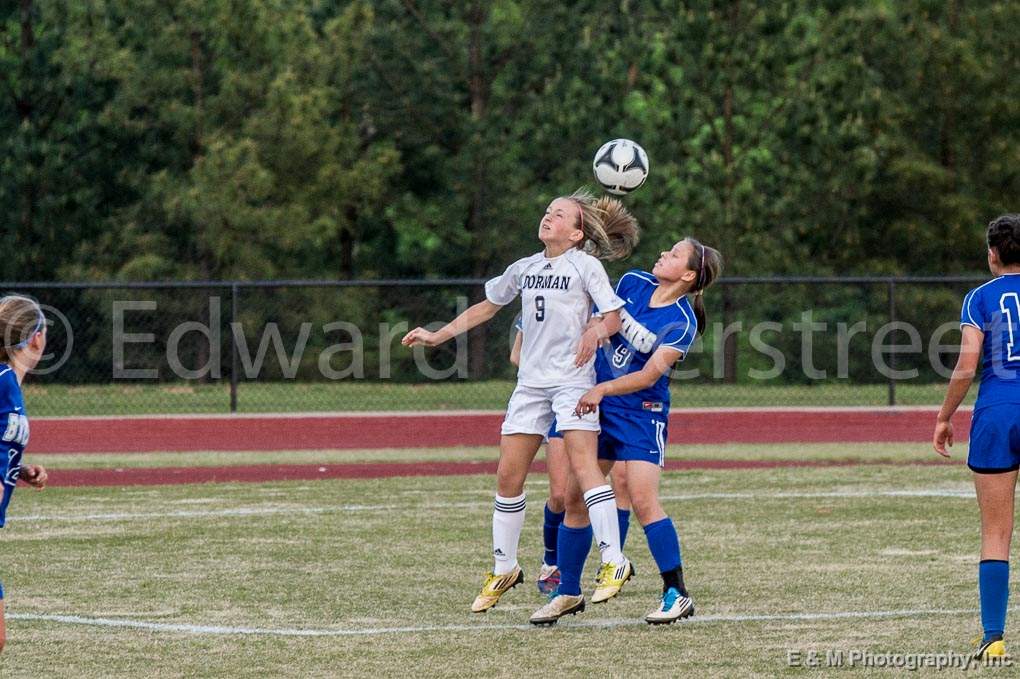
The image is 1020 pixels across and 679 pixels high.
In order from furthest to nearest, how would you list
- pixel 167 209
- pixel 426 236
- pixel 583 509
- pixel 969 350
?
pixel 426 236 → pixel 167 209 → pixel 583 509 → pixel 969 350

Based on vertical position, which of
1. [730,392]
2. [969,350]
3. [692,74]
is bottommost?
[730,392]

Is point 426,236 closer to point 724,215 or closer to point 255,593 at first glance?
point 724,215

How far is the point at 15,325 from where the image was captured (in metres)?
5.89

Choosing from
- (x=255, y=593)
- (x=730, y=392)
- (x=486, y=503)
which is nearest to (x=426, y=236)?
(x=730, y=392)

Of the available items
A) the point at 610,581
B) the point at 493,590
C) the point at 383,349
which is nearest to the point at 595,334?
the point at 610,581

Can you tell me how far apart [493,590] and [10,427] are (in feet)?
9.38

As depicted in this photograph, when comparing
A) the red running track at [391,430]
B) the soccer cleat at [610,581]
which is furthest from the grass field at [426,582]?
the red running track at [391,430]

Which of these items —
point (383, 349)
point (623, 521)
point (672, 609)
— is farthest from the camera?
point (383, 349)

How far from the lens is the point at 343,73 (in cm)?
3444

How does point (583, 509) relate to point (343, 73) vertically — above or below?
below

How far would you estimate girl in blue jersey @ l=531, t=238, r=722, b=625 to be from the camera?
753 centimetres

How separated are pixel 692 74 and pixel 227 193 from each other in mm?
9033

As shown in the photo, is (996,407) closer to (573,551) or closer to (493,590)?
(573,551)

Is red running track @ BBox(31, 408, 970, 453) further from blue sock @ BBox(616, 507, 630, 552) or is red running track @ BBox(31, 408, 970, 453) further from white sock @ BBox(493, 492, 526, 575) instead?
white sock @ BBox(493, 492, 526, 575)
